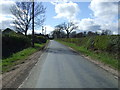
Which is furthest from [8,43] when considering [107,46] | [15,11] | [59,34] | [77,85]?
[59,34]

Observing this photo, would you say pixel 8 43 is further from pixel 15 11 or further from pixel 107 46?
pixel 15 11

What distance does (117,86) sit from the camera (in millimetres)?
8164

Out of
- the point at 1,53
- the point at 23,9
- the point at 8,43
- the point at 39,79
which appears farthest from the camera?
the point at 23,9

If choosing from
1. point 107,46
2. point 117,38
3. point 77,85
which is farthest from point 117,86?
point 107,46

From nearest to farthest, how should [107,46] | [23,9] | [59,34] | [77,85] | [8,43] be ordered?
[77,85], [107,46], [8,43], [23,9], [59,34]

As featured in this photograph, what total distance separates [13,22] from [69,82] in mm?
39978

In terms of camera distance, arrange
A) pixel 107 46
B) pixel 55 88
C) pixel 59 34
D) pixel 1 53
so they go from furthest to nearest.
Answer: pixel 59 34 → pixel 1 53 → pixel 107 46 → pixel 55 88

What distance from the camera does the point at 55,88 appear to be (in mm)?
7742

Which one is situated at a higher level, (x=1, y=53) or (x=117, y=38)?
(x=117, y=38)

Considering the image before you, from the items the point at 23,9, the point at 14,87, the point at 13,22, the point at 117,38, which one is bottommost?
the point at 14,87

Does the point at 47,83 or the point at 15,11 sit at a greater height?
the point at 15,11

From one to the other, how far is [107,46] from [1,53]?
11404mm

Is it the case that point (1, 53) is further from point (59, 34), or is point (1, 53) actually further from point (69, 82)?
point (59, 34)

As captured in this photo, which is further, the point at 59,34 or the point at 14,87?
the point at 59,34
